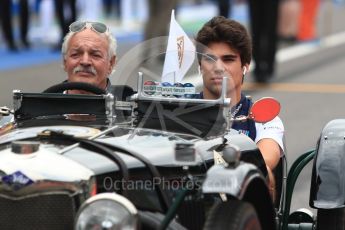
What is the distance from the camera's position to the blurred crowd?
16.5 meters

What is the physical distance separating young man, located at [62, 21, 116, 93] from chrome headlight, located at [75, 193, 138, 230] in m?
1.82

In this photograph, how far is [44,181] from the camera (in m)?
4.21

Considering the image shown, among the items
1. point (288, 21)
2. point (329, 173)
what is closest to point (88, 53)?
point (329, 173)

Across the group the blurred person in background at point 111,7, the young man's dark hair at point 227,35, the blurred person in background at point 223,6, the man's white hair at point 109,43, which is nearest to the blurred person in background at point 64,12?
the blurred person in background at point 223,6

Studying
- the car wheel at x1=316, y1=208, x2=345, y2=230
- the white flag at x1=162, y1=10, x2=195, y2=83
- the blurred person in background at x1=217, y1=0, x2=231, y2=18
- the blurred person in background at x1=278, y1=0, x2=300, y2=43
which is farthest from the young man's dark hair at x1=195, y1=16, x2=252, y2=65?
the blurred person in background at x1=278, y1=0, x2=300, y2=43

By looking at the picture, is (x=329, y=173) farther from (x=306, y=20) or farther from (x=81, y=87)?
(x=306, y=20)

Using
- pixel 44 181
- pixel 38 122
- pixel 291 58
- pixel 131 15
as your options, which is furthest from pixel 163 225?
pixel 131 15

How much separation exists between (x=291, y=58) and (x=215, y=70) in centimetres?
1489

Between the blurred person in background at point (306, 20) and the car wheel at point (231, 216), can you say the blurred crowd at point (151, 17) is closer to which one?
the blurred person in background at point (306, 20)

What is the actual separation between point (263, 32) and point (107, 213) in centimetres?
1290

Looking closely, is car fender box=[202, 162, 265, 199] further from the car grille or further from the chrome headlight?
the car grille

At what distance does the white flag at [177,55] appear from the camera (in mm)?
5273

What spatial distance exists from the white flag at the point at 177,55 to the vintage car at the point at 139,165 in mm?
137

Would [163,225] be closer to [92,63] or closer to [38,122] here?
[38,122]
